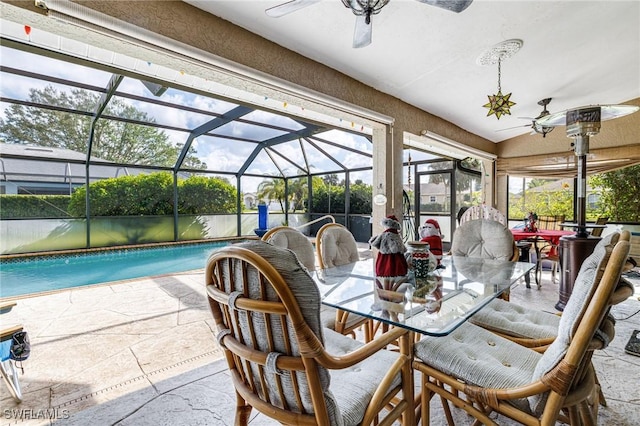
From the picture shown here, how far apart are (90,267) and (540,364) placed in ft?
26.3

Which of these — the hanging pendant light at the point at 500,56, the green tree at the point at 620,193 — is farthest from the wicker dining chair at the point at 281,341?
the green tree at the point at 620,193

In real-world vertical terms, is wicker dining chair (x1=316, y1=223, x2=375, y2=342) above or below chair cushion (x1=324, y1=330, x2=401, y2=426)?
above

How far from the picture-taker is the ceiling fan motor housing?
2.87 metres

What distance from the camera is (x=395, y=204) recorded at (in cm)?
386

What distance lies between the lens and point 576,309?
3.04 ft

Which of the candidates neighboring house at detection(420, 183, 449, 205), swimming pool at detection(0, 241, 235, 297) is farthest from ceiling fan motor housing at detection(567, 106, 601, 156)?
swimming pool at detection(0, 241, 235, 297)

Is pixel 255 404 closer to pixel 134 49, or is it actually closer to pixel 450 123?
pixel 134 49

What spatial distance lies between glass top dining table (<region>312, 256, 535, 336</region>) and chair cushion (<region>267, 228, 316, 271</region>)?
5.2 inches

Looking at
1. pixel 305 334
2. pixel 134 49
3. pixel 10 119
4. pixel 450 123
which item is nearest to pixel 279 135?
pixel 450 123

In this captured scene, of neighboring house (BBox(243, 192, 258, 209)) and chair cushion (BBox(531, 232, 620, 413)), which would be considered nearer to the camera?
chair cushion (BBox(531, 232, 620, 413))

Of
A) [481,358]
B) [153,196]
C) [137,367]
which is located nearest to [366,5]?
[481,358]

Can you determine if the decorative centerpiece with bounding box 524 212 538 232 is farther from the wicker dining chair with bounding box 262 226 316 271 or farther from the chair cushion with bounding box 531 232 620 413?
the chair cushion with bounding box 531 232 620 413

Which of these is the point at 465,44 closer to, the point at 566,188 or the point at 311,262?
the point at 311,262

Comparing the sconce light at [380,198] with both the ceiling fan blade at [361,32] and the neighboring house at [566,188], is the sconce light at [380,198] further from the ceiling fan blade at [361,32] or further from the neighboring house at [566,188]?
the neighboring house at [566,188]
